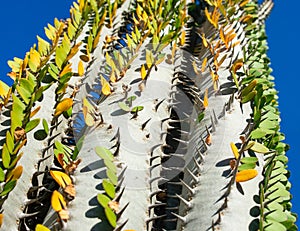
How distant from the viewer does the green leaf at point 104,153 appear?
1183 millimetres

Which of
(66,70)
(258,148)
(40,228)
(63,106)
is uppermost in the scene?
(66,70)

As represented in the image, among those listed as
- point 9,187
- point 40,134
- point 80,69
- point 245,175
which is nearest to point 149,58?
point 80,69

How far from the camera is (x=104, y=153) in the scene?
3.91 ft

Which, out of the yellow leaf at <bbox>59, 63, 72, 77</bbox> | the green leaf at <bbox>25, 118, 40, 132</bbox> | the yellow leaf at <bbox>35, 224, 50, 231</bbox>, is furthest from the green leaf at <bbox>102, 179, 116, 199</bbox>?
the yellow leaf at <bbox>59, 63, 72, 77</bbox>

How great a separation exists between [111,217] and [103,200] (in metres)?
0.04

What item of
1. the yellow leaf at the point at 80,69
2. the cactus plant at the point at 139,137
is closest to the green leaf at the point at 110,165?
the cactus plant at the point at 139,137

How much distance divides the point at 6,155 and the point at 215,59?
0.77 metres

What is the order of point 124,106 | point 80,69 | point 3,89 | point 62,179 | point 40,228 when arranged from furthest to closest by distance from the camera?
point 80,69, point 3,89, point 124,106, point 62,179, point 40,228

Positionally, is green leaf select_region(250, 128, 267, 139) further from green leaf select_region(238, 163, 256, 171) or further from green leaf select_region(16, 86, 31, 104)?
green leaf select_region(16, 86, 31, 104)

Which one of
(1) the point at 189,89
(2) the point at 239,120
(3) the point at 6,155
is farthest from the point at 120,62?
(3) the point at 6,155

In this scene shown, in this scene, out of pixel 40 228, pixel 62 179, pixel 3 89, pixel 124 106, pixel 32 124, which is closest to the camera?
pixel 40 228

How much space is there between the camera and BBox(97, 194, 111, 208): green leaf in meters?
1.07

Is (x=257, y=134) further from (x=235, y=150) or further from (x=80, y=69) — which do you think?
(x=80, y=69)

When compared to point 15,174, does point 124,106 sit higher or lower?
higher
